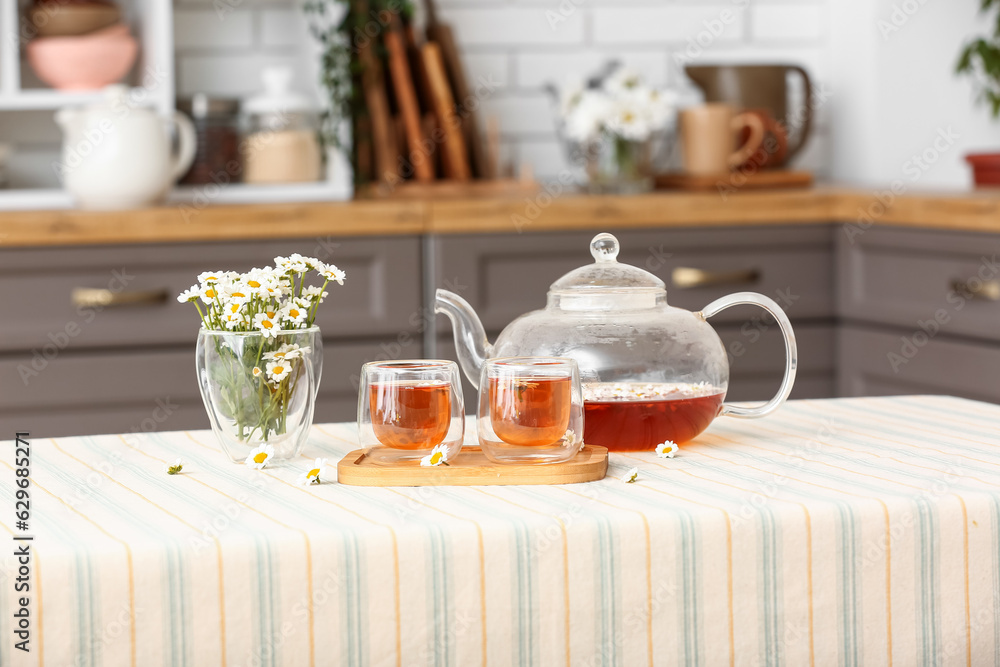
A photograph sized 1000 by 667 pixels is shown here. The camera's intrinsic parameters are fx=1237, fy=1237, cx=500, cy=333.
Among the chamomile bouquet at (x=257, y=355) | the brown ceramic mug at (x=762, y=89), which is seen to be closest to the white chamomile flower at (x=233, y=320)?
the chamomile bouquet at (x=257, y=355)

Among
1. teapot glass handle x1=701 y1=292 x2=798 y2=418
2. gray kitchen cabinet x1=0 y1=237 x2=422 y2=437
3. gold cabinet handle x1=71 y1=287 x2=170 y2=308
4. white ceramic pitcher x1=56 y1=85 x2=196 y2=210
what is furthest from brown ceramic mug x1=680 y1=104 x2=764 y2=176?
teapot glass handle x1=701 y1=292 x2=798 y2=418

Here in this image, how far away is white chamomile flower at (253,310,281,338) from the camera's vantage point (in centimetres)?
102

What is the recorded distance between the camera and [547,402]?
3.24 ft

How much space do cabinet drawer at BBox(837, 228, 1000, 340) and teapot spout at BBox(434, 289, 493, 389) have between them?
1.36m

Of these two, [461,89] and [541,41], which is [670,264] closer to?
[461,89]

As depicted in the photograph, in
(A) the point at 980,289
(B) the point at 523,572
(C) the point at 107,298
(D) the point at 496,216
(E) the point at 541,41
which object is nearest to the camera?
(B) the point at 523,572

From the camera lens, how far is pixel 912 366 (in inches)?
95.4

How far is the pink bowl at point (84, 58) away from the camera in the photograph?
260cm

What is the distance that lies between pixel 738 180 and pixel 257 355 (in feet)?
6.11

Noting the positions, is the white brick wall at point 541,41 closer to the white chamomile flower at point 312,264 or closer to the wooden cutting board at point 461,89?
the wooden cutting board at point 461,89

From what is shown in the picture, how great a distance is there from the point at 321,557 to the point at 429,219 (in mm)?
1624

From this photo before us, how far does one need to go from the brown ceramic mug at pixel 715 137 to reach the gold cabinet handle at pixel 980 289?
64 centimetres

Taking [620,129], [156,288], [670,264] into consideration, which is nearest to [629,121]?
[620,129]

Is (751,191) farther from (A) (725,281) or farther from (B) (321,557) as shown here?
(B) (321,557)
